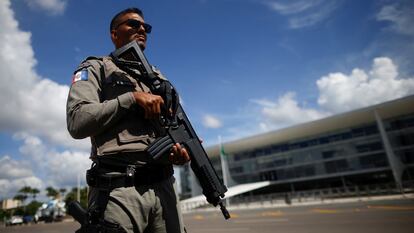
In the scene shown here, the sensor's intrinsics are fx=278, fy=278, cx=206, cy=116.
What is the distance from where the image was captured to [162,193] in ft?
5.49

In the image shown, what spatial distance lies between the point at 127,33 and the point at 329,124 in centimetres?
4663

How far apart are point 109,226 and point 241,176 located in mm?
57217

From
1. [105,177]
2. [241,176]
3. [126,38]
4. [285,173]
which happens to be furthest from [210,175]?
[241,176]

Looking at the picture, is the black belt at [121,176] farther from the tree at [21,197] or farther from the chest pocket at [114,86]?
the tree at [21,197]

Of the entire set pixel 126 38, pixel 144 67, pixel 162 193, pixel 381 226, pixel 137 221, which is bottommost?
pixel 381 226

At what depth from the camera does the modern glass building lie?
131 ft

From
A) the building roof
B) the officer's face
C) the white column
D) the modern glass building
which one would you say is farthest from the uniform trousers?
the white column

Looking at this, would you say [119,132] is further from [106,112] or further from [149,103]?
[149,103]

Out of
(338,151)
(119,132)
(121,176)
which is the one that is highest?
(338,151)

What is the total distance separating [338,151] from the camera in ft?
146

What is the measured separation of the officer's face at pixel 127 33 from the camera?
2074 mm

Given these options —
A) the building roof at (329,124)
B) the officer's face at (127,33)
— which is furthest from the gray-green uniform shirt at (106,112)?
the building roof at (329,124)

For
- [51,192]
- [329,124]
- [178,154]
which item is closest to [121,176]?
[178,154]

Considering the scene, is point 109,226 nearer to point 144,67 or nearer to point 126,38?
point 144,67
